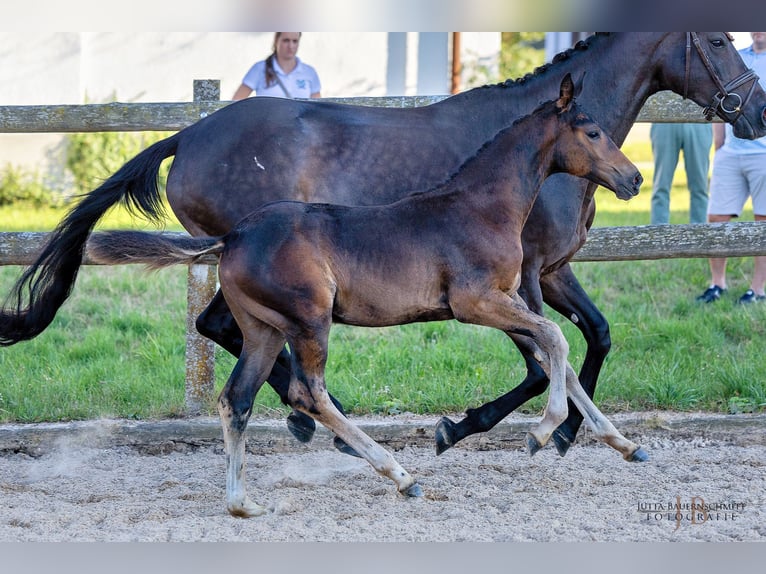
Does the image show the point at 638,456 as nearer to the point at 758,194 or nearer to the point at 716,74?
the point at 716,74

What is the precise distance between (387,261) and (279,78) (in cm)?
307

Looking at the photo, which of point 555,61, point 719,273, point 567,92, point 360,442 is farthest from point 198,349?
point 719,273

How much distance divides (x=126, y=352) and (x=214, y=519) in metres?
2.79

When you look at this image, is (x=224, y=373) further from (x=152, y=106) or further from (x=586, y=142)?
(x=586, y=142)

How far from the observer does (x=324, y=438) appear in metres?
5.16

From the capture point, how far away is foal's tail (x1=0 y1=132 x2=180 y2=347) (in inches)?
178

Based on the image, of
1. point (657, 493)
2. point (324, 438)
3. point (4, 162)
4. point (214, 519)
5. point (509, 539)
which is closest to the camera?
point (509, 539)

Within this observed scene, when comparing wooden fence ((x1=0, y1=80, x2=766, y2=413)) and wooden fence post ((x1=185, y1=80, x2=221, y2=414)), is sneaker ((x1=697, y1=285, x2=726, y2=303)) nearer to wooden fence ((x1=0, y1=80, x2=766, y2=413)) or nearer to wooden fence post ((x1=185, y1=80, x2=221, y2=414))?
wooden fence ((x1=0, y1=80, x2=766, y2=413))

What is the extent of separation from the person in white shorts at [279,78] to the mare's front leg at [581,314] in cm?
254

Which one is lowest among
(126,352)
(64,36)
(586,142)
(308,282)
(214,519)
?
(214,519)

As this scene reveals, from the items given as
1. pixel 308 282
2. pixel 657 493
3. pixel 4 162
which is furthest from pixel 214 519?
pixel 4 162

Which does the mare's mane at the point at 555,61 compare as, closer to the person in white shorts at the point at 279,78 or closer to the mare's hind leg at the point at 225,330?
the mare's hind leg at the point at 225,330

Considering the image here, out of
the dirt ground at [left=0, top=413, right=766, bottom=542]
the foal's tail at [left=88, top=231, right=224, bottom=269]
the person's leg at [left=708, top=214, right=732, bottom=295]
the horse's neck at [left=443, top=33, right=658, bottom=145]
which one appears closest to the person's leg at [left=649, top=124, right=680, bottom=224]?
the person's leg at [left=708, top=214, right=732, bottom=295]

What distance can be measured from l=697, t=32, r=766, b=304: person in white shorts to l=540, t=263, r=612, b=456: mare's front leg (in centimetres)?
272
